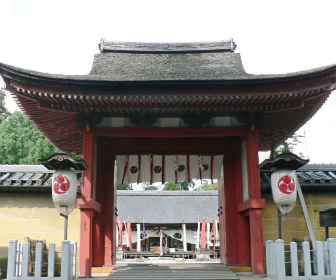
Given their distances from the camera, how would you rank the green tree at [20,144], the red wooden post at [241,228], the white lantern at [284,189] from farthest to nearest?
the green tree at [20,144] < the red wooden post at [241,228] < the white lantern at [284,189]

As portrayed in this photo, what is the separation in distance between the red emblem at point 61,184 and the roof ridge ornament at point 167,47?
20.8ft

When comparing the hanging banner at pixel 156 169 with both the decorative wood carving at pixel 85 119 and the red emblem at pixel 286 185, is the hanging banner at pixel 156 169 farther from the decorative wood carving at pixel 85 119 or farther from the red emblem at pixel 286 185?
the red emblem at pixel 286 185

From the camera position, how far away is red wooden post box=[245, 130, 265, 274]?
9164 millimetres

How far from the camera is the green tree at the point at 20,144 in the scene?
Result: 102ft

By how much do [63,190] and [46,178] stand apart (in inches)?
98.8

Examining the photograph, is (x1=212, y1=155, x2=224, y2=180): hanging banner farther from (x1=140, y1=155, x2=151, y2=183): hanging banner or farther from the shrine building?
(x1=140, y1=155, x2=151, y2=183): hanging banner

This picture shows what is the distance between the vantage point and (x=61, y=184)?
8609 millimetres

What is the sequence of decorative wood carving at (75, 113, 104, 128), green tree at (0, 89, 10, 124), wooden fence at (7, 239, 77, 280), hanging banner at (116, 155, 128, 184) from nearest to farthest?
wooden fence at (7, 239, 77, 280)
decorative wood carving at (75, 113, 104, 128)
hanging banner at (116, 155, 128, 184)
green tree at (0, 89, 10, 124)

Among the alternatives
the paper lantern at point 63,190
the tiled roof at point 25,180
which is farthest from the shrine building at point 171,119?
the tiled roof at point 25,180

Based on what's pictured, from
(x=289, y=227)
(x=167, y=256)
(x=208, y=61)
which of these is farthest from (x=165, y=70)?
(x=167, y=256)

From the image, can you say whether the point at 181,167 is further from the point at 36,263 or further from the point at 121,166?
the point at 36,263

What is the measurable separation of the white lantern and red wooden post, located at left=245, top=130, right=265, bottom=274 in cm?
62

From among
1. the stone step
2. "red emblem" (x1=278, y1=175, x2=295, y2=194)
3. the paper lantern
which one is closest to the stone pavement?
the stone step

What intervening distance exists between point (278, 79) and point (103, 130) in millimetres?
4507
